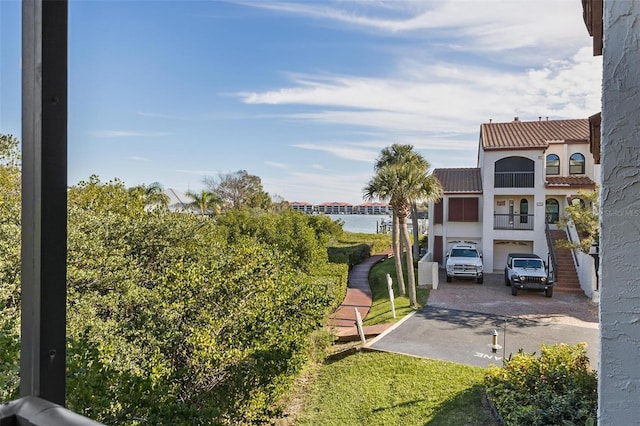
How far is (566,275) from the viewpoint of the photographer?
41.8ft

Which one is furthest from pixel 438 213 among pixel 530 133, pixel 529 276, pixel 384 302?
pixel 384 302

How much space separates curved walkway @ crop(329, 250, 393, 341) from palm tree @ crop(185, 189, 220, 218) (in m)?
11.1

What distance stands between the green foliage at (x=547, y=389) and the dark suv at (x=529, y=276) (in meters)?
6.37

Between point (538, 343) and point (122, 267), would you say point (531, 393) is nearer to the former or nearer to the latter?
point (538, 343)

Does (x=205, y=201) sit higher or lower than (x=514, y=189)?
lower

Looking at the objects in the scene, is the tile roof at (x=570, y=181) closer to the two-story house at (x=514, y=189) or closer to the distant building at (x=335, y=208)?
the two-story house at (x=514, y=189)

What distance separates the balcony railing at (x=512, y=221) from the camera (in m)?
15.4

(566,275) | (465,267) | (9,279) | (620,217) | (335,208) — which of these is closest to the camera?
(620,217)

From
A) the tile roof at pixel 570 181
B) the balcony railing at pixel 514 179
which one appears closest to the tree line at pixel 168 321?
the balcony railing at pixel 514 179

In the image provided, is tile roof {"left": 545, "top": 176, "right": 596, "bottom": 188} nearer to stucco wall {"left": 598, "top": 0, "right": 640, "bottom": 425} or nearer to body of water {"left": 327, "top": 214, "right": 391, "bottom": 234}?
body of water {"left": 327, "top": 214, "right": 391, "bottom": 234}

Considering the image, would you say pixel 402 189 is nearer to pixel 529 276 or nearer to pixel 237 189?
pixel 529 276

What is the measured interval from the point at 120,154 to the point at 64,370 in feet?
16.9

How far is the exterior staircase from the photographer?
12.1m

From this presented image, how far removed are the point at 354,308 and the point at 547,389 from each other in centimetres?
657
